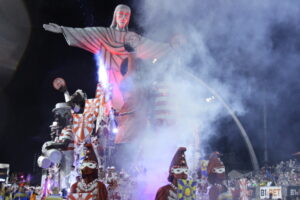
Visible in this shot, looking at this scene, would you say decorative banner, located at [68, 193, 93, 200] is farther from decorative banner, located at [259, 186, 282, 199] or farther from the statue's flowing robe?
the statue's flowing robe

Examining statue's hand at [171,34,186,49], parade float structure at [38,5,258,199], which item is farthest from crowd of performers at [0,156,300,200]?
statue's hand at [171,34,186,49]

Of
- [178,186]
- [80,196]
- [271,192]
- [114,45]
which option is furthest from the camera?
[114,45]

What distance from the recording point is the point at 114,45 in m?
14.5

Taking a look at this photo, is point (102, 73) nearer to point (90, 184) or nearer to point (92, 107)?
point (92, 107)

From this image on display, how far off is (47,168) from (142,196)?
6.15 metres

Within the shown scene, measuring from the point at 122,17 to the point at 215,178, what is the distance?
9.44m

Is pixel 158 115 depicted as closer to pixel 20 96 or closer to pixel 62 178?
pixel 62 178

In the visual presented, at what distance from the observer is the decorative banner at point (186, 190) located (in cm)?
584

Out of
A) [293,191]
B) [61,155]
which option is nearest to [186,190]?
[293,191]

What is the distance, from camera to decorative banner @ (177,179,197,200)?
5840mm

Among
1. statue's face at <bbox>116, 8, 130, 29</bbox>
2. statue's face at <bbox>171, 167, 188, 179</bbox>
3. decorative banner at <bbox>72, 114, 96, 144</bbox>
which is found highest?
statue's face at <bbox>116, 8, 130, 29</bbox>

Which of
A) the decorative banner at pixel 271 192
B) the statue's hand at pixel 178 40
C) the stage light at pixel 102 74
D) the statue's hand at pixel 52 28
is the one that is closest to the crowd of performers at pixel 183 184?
the decorative banner at pixel 271 192

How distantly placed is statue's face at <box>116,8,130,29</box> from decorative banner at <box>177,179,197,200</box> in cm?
1009

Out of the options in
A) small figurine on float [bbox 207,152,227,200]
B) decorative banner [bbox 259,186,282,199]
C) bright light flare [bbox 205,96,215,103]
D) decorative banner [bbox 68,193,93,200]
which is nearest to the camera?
decorative banner [bbox 68,193,93,200]
